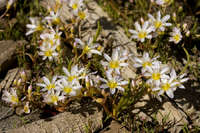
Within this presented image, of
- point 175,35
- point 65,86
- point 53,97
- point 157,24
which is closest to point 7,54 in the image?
point 53,97

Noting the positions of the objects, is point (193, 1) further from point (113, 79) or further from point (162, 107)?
point (113, 79)

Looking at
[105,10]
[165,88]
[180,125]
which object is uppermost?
[105,10]

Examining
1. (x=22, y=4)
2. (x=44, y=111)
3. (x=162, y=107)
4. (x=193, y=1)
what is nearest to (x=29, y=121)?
(x=44, y=111)

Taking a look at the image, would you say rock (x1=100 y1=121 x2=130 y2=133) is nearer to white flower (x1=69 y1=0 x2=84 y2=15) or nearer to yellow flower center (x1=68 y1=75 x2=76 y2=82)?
yellow flower center (x1=68 y1=75 x2=76 y2=82)

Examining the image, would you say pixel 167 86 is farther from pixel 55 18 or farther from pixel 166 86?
pixel 55 18

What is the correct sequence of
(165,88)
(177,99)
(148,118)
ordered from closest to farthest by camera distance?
(165,88) → (148,118) → (177,99)

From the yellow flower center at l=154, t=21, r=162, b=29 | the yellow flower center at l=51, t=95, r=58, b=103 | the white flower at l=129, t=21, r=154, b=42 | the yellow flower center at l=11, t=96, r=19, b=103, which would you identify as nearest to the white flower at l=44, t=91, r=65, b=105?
the yellow flower center at l=51, t=95, r=58, b=103

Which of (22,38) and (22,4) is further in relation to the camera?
(22,4)
